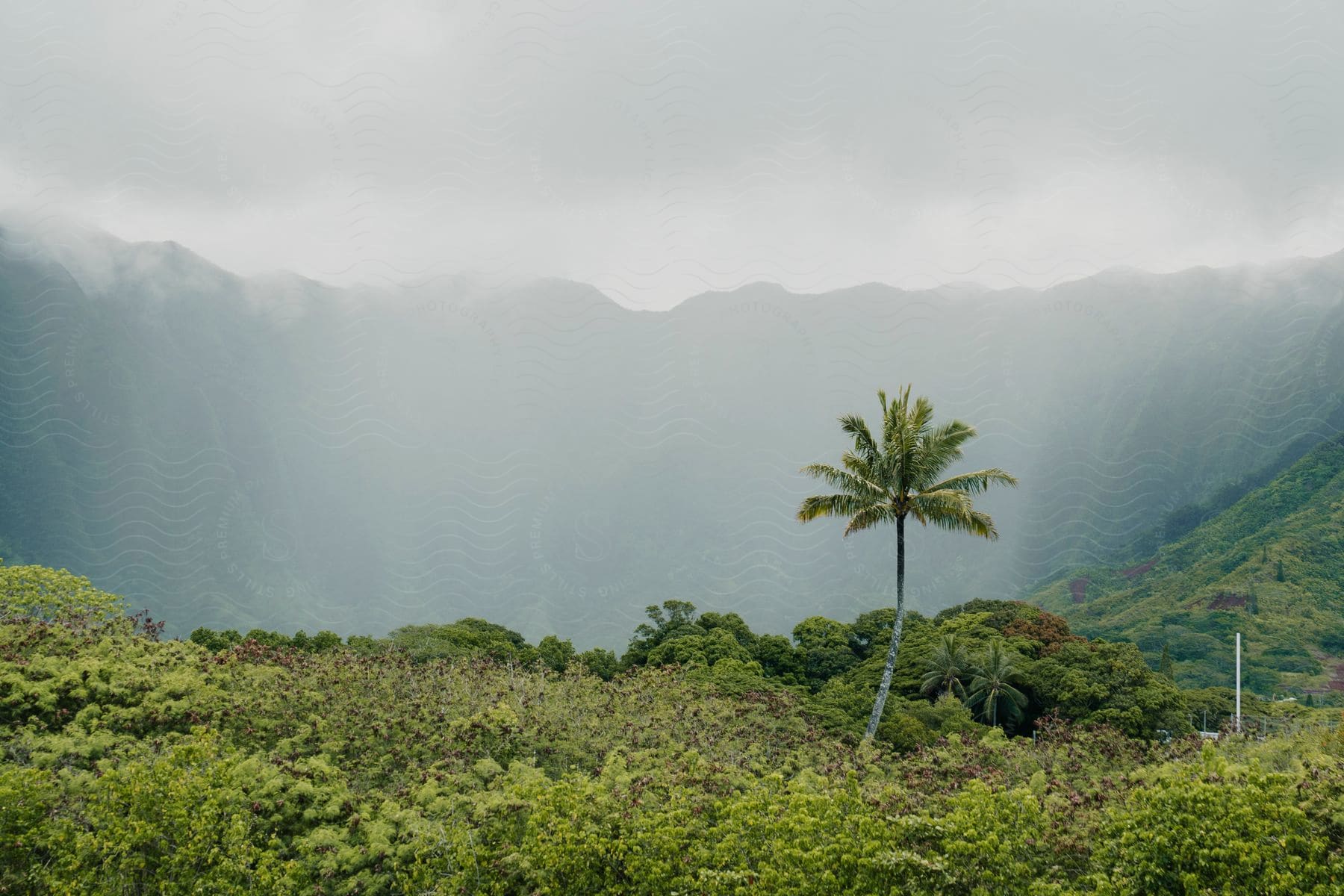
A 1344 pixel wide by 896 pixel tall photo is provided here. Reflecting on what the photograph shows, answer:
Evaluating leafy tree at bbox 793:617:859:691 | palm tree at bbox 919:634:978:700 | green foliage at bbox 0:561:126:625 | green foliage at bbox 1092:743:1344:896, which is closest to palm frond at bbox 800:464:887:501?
green foliage at bbox 1092:743:1344:896

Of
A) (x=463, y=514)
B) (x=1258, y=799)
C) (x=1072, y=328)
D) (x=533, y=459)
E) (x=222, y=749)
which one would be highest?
(x=1072, y=328)

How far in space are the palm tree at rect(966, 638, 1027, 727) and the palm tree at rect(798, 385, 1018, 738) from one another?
1637 cm

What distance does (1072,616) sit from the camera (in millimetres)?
96375

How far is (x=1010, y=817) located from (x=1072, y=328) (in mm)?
153290

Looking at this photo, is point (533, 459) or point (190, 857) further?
point (533, 459)

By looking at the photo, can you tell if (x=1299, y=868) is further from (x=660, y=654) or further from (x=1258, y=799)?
(x=660, y=654)

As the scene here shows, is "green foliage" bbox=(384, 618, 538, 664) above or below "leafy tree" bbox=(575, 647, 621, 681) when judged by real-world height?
above

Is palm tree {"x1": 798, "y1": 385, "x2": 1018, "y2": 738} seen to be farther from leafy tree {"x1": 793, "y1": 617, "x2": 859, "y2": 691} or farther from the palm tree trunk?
leafy tree {"x1": 793, "y1": 617, "x2": 859, "y2": 691}

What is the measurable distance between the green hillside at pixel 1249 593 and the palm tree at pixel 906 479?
2439 inches

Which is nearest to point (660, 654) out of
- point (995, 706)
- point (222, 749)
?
point (995, 706)

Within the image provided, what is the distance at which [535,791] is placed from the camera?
1105 centimetres

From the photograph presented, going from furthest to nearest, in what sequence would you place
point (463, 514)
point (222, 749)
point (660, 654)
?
1. point (463, 514)
2. point (660, 654)
3. point (222, 749)

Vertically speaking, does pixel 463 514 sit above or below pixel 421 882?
above

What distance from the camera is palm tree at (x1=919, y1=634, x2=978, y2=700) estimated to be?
3644cm
